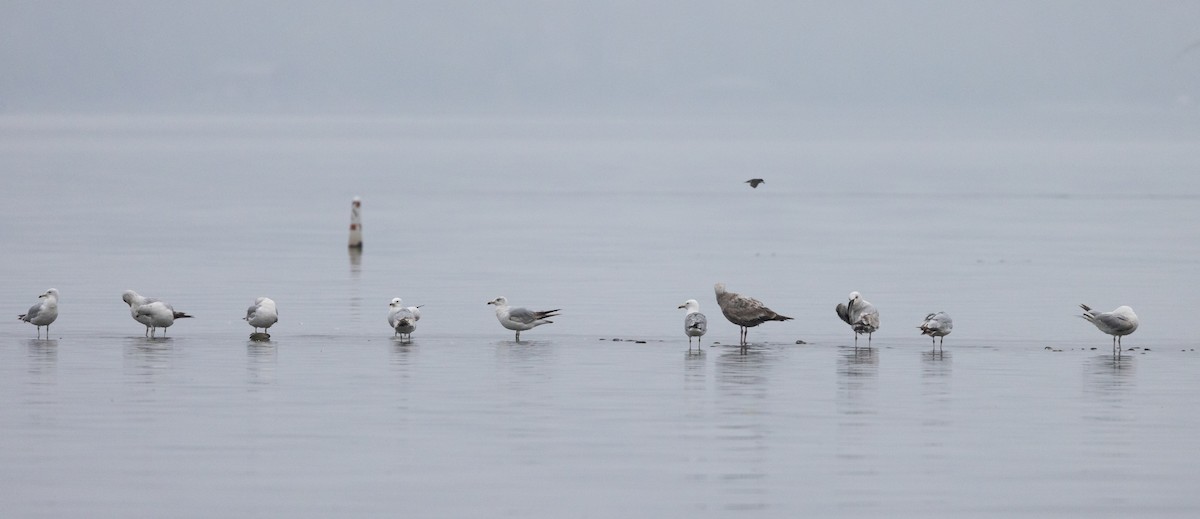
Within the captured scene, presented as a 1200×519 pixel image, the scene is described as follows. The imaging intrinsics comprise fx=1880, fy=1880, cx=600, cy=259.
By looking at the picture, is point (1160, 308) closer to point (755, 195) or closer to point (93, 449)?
point (93, 449)

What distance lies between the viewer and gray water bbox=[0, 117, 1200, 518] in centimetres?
1712

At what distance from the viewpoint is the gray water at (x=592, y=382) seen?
1712cm

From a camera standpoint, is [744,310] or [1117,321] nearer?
[1117,321]

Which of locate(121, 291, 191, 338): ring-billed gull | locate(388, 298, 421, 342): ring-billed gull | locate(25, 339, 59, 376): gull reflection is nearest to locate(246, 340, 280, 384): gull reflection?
locate(121, 291, 191, 338): ring-billed gull

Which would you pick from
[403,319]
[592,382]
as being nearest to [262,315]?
[403,319]

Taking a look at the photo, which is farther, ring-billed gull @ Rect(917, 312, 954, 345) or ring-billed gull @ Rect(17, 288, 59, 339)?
ring-billed gull @ Rect(17, 288, 59, 339)

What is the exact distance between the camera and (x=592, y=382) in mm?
24094

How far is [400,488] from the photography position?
17094 millimetres

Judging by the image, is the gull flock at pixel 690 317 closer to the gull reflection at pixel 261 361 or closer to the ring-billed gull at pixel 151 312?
the ring-billed gull at pixel 151 312

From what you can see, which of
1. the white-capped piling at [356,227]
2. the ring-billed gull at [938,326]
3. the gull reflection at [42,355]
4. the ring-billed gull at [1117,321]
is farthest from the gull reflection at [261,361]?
the white-capped piling at [356,227]

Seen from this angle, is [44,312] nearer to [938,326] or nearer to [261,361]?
[261,361]

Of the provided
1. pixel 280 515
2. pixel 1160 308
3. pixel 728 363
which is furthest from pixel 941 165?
pixel 280 515

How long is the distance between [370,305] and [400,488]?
59.5 feet

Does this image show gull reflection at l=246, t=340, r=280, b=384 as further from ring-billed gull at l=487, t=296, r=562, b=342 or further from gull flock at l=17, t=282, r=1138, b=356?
ring-billed gull at l=487, t=296, r=562, b=342
